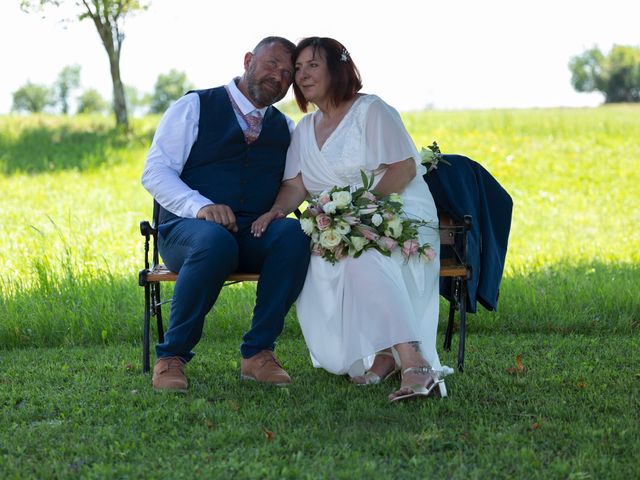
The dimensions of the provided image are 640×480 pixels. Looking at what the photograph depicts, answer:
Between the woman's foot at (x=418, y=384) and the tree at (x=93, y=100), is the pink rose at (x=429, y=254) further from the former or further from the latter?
the tree at (x=93, y=100)

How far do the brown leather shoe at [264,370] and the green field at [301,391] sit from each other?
12 cm

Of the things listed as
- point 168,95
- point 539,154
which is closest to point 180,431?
point 539,154

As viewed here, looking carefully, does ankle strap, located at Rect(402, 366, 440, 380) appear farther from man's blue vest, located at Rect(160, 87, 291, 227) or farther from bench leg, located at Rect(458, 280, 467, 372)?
man's blue vest, located at Rect(160, 87, 291, 227)

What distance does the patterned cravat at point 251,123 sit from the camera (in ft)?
15.9

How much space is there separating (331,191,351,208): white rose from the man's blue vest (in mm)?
492

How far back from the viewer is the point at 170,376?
4418 mm

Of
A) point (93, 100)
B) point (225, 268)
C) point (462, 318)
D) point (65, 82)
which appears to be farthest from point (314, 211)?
point (65, 82)

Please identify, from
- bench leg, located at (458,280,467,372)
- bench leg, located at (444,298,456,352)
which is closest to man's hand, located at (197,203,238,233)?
bench leg, located at (458,280,467,372)

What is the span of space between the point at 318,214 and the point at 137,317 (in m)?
2.15

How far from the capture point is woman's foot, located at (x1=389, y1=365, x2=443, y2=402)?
13.5 feet

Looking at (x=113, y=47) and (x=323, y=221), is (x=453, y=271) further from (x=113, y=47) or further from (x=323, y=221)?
(x=113, y=47)

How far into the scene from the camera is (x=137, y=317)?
6.14 m

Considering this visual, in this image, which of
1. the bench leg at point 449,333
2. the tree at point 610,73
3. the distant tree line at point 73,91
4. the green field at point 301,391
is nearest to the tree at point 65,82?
the distant tree line at point 73,91

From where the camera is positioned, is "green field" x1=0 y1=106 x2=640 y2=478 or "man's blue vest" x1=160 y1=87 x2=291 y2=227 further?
"man's blue vest" x1=160 y1=87 x2=291 y2=227
